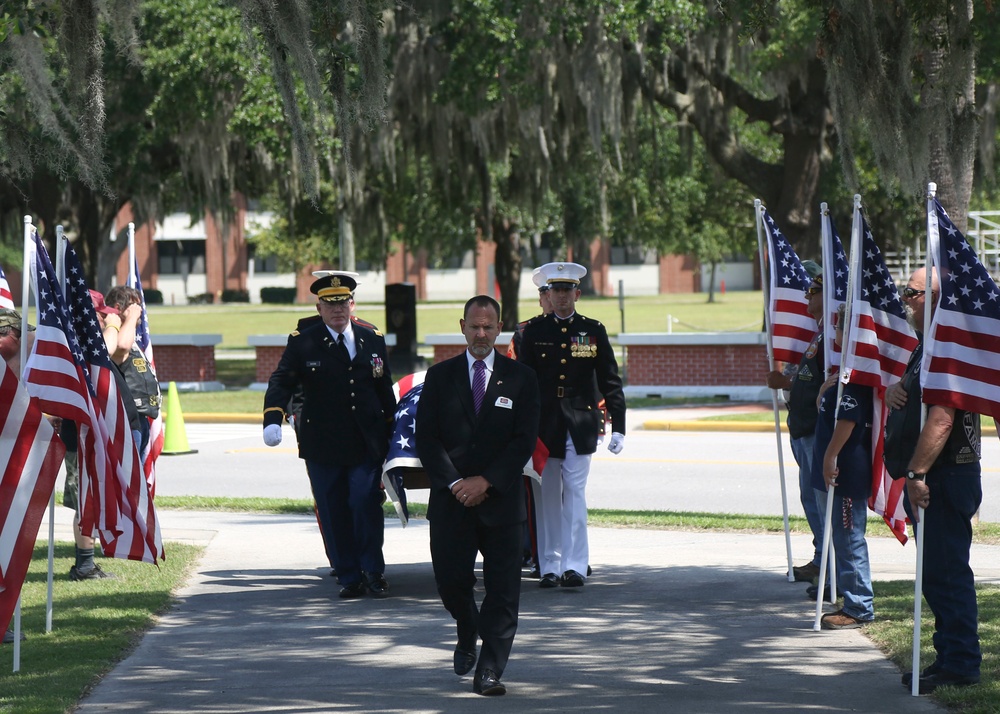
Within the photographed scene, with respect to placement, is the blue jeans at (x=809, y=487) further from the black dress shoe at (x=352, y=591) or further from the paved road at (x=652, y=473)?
the paved road at (x=652, y=473)

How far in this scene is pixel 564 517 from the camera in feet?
26.9

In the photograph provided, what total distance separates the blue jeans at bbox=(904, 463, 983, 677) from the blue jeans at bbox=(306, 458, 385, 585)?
3.43 m

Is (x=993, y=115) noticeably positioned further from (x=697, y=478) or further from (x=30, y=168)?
(x=30, y=168)

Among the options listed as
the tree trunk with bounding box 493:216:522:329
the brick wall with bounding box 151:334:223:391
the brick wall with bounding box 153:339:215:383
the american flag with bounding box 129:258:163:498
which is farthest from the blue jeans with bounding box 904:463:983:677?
the tree trunk with bounding box 493:216:522:329

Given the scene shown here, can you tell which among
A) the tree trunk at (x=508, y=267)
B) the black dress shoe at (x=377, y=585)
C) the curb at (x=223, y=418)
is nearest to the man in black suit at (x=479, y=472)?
the black dress shoe at (x=377, y=585)

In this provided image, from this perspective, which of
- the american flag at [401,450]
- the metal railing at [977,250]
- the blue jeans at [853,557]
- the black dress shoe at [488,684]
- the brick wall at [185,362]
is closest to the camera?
the black dress shoe at [488,684]

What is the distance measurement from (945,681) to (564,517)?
9.74ft

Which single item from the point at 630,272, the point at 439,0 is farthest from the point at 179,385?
the point at 630,272

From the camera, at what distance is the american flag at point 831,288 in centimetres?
709

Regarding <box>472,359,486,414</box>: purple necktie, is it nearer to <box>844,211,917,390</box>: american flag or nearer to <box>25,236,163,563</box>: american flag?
<box>844,211,917,390</box>: american flag

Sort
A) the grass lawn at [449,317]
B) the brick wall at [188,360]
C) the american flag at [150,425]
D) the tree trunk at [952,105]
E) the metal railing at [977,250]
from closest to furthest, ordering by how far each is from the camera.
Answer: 1. the american flag at [150,425]
2. the tree trunk at [952,105]
3. the brick wall at [188,360]
4. the metal railing at [977,250]
5. the grass lawn at [449,317]

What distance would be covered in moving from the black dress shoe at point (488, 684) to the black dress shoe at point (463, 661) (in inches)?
8.1

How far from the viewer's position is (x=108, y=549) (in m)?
6.88

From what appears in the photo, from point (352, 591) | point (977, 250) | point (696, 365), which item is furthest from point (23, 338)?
point (977, 250)
